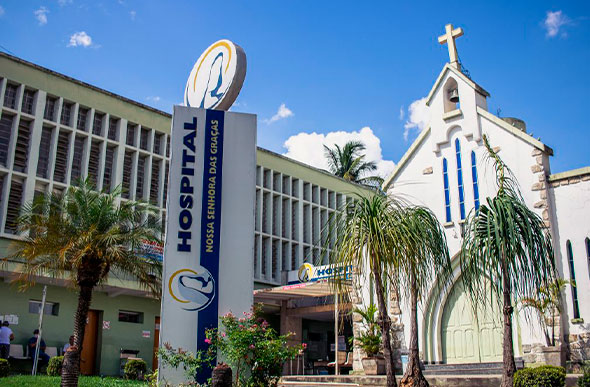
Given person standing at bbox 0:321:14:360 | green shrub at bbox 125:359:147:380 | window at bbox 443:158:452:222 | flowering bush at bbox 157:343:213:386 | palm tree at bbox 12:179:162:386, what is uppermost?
window at bbox 443:158:452:222

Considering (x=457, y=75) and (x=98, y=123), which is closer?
(x=457, y=75)

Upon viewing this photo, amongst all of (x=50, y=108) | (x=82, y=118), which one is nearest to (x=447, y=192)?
(x=82, y=118)

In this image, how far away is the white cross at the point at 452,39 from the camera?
21578mm

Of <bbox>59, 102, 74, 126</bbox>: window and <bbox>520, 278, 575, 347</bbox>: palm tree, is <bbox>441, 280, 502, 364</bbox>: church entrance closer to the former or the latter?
<bbox>520, 278, 575, 347</bbox>: palm tree

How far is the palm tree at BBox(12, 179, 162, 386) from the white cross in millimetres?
12239

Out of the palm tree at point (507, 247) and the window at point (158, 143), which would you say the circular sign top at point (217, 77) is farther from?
the window at point (158, 143)

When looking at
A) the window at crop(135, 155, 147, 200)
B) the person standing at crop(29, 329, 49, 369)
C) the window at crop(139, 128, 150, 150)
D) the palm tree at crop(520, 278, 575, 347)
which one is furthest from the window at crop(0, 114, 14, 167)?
the palm tree at crop(520, 278, 575, 347)

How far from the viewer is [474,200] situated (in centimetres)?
1981

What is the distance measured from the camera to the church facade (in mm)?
17266

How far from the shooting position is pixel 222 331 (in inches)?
536

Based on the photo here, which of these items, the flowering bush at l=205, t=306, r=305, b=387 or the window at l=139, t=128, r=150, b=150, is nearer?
the flowering bush at l=205, t=306, r=305, b=387

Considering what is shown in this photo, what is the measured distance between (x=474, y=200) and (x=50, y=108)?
20925 millimetres

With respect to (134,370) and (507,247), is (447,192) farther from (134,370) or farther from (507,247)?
(134,370)

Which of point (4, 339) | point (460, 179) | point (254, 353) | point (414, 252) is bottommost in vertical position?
point (254, 353)
